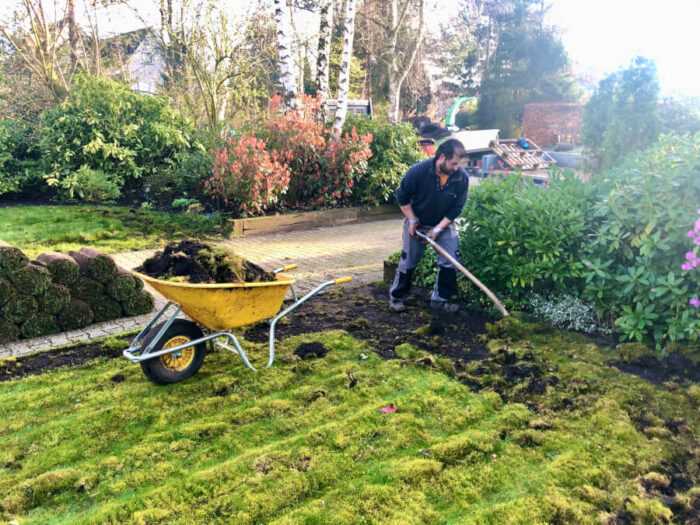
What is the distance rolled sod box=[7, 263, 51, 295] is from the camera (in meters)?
4.18

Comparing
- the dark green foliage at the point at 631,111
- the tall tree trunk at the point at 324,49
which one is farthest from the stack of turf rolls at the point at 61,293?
the tall tree trunk at the point at 324,49

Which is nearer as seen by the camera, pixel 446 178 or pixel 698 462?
pixel 698 462

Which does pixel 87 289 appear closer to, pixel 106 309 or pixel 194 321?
pixel 106 309

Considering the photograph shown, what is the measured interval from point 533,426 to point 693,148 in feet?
7.75

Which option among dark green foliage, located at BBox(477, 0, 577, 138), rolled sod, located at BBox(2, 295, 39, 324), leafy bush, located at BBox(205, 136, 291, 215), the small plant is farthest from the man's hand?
dark green foliage, located at BBox(477, 0, 577, 138)

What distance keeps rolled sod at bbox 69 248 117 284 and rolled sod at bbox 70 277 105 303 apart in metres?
0.04

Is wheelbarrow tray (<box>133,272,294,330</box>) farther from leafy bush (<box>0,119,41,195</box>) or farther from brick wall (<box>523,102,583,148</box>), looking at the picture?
brick wall (<box>523,102,583,148</box>)

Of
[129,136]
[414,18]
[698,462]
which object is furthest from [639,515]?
[414,18]

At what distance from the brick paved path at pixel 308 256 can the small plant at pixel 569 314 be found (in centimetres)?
200

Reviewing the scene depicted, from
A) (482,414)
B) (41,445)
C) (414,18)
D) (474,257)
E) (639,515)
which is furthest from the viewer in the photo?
(414,18)

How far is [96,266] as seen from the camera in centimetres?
459

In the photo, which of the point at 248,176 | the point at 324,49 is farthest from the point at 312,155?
the point at 324,49

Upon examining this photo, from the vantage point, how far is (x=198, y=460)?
2.71 meters

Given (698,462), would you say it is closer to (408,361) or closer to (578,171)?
(408,361)
